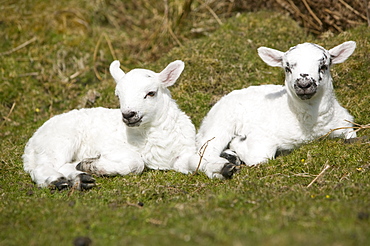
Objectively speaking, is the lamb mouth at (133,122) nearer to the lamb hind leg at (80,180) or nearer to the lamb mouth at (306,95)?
the lamb hind leg at (80,180)

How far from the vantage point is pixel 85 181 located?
22.3 feet

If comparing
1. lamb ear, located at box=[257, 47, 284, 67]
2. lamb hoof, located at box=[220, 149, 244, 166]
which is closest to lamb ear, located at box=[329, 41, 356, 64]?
lamb ear, located at box=[257, 47, 284, 67]

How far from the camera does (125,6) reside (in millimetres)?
17312

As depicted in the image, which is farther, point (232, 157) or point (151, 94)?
point (232, 157)

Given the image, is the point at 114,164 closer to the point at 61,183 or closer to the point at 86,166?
the point at 86,166

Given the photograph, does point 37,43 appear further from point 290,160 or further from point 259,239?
point 259,239

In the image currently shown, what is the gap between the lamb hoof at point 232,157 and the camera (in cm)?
793

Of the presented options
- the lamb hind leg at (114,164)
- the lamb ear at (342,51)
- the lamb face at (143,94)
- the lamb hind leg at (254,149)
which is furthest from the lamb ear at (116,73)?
the lamb ear at (342,51)

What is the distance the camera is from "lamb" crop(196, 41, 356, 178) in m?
7.07

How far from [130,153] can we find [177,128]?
3.00ft

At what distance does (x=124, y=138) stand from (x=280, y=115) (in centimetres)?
269

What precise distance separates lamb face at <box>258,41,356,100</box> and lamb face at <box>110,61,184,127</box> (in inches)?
71.9

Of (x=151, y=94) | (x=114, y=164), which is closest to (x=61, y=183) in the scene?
(x=114, y=164)

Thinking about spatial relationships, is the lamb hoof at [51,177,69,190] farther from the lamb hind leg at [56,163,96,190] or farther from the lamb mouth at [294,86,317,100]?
the lamb mouth at [294,86,317,100]
